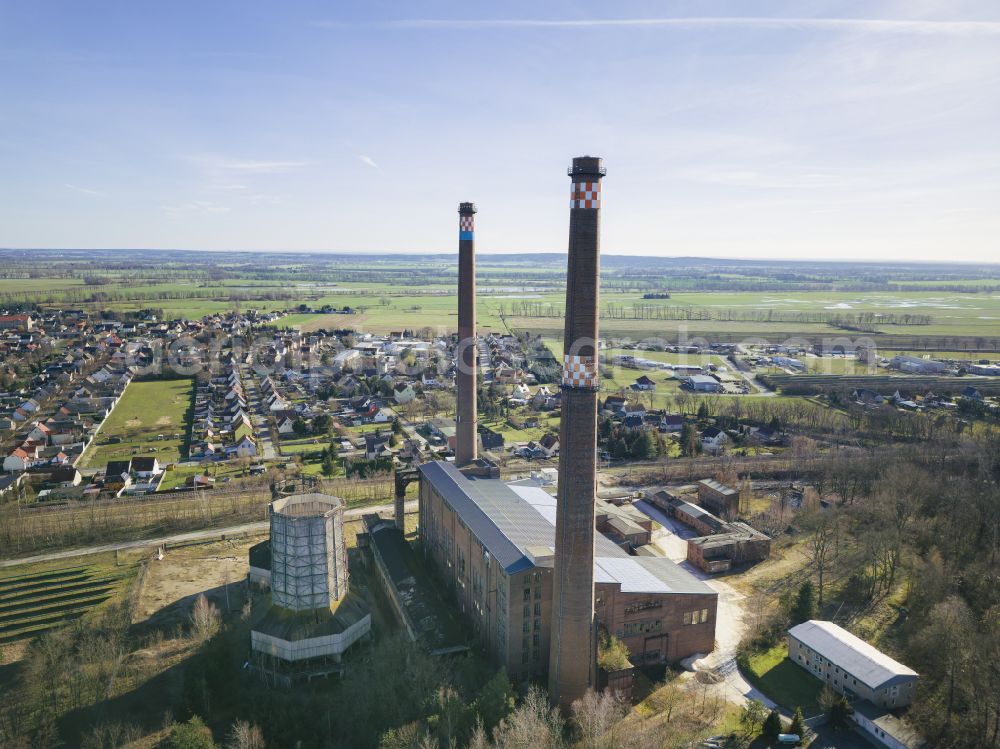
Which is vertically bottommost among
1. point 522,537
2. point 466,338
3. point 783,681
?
point 783,681

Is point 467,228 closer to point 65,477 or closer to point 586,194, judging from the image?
point 586,194

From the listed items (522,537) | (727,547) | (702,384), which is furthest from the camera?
(702,384)

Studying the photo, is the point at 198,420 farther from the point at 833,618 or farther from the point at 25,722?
the point at 833,618

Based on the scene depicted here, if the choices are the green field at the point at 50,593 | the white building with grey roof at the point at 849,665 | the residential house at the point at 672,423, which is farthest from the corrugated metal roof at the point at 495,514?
the residential house at the point at 672,423

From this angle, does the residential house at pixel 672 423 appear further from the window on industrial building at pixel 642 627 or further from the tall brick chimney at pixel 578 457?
the tall brick chimney at pixel 578 457

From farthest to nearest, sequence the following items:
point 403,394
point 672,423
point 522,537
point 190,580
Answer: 1. point 403,394
2. point 672,423
3. point 190,580
4. point 522,537

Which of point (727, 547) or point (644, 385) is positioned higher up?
point (644, 385)

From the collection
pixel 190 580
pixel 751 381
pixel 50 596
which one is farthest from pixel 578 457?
pixel 751 381
